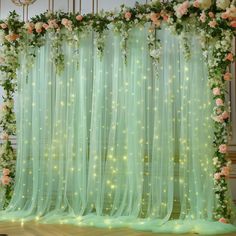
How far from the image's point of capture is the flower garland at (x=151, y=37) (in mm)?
4773

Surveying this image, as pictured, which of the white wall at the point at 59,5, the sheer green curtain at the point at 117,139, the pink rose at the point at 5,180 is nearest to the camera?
the sheer green curtain at the point at 117,139

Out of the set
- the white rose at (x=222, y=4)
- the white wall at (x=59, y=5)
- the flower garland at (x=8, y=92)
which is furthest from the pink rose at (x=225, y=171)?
the flower garland at (x=8, y=92)

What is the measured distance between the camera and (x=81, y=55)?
5523 millimetres

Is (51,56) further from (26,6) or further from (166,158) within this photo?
(166,158)

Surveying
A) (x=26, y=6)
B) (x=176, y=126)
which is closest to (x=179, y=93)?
(x=176, y=126)

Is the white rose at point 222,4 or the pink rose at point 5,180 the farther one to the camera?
the pink rose at point 5,180

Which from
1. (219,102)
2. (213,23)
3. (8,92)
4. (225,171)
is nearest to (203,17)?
(213,23)

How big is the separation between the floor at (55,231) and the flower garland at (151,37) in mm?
941

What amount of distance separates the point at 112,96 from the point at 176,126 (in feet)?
2.76

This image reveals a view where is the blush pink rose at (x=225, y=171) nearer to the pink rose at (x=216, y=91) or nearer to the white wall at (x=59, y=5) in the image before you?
the pink rose at (x=216, y=91)

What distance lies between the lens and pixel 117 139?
530cm

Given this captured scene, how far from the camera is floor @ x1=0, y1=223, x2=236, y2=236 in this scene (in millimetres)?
4492

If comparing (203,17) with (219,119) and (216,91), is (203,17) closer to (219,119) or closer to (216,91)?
(216,91)

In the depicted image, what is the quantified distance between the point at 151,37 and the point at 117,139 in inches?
48.7
